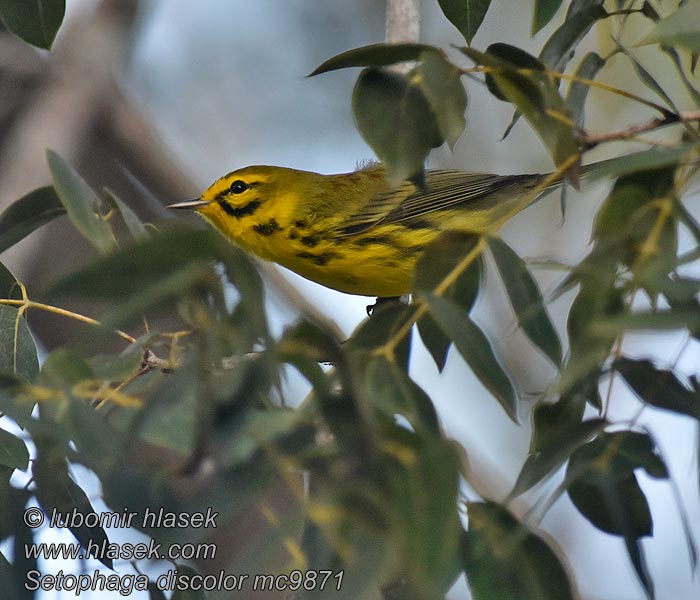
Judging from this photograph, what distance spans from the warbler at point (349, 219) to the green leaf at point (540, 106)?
1.92m

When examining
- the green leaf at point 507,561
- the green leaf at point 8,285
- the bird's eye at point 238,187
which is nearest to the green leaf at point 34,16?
the green leaf at point 8,285

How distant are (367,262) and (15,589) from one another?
2.08 m

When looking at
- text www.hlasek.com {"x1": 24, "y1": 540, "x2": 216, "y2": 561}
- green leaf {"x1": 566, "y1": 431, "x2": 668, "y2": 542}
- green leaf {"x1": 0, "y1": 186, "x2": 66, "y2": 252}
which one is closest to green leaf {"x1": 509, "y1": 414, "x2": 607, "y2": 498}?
green leaf {"x1": 566, "y1": 431, "x2": 668, "y2": 542}

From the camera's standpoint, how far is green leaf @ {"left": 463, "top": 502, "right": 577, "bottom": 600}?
1.51m

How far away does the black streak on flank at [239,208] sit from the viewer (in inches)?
152

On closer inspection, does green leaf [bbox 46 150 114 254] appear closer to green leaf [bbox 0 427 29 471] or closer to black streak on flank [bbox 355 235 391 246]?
green leaf [bbox 0 427 29 471]

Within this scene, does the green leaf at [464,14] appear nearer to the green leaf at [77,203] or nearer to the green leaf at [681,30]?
the green leaf at [681,30]

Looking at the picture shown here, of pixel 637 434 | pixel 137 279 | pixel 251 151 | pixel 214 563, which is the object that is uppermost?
pixel 137 279

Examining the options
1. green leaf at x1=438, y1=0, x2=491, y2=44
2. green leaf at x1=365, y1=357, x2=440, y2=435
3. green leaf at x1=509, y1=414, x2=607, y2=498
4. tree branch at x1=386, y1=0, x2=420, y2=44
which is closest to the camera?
green leaf at x1=365, y1=357, x2=440, y2=435

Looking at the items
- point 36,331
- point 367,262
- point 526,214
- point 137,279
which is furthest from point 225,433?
point 526,214

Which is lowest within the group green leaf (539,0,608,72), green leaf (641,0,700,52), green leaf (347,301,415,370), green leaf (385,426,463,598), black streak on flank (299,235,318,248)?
black streak on flank (299,235,318,248)

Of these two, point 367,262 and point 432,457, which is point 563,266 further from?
point 367,262

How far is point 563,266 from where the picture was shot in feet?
5.10

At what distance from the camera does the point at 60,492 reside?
1979 mm
